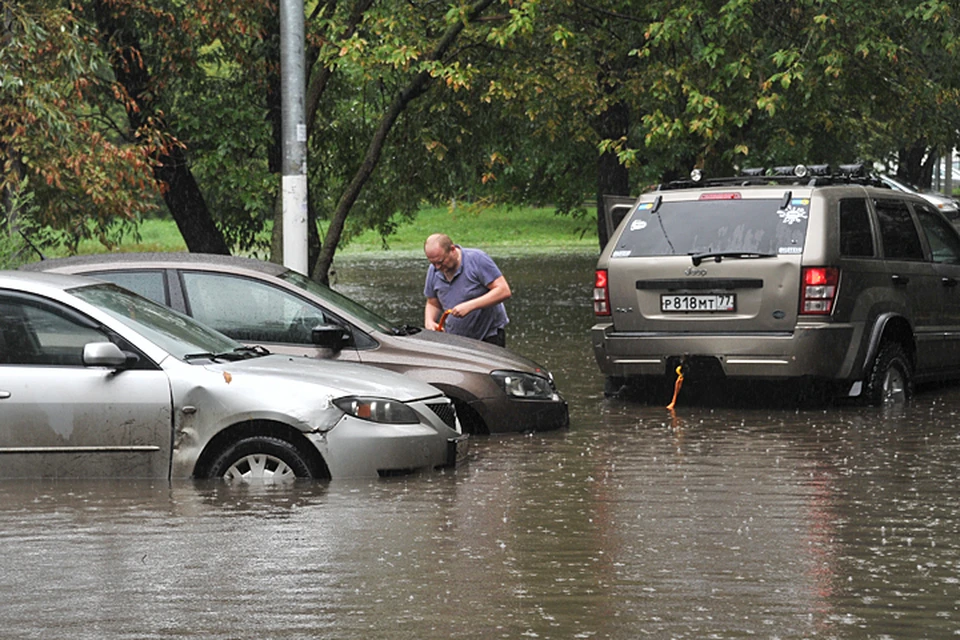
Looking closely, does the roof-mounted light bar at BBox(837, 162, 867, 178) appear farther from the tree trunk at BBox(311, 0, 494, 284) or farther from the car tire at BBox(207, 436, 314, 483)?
the tree trunk at BBox(311, 0, 494, 284)

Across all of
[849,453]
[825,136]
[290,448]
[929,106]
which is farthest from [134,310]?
[825,136]

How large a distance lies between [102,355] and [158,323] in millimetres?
706

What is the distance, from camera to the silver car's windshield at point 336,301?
35.2 feet

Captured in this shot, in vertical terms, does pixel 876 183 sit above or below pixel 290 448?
above

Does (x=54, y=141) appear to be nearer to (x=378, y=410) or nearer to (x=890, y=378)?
(x=378, y=410)

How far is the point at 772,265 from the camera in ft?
38.9

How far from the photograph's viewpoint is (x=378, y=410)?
867 centimetres

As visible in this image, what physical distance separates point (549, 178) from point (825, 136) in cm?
568

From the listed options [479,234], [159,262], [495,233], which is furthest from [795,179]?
[495,233]

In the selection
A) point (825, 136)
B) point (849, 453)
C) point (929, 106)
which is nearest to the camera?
point (849, 453)

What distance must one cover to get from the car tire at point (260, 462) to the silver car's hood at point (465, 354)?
2.24 m

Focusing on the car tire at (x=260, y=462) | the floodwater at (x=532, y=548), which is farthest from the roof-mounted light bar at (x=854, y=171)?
the car tire at (x=260, y=462)

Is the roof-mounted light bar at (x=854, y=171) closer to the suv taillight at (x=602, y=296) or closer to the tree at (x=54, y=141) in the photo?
the suv taillight at (x=602, y=296)

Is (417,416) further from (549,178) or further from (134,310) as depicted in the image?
(549,178)
